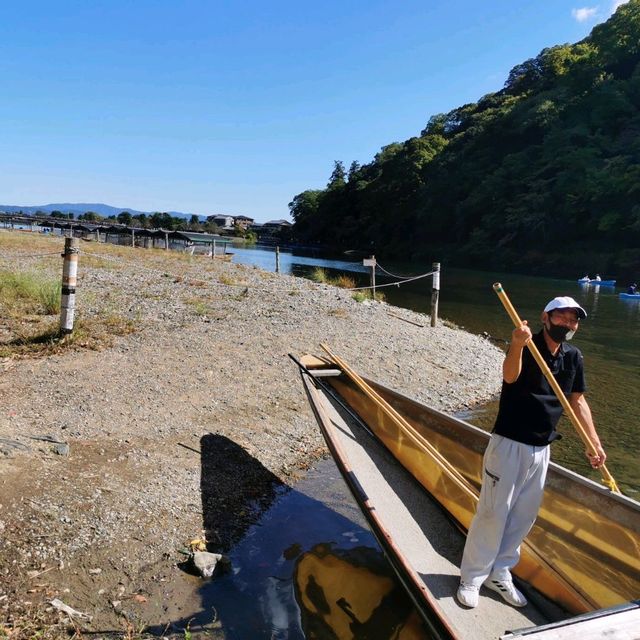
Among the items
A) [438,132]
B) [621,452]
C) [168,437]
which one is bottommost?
[621,452]

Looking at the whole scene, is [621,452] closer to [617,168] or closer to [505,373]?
[505,373]

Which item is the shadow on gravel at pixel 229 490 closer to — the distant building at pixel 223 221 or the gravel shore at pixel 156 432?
the gravel shore at pixel 156 432

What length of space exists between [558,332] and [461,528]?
2.20 m

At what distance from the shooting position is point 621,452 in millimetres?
7828

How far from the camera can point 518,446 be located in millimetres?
3309

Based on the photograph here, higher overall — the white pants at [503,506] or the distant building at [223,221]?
the distant building at [223,221]

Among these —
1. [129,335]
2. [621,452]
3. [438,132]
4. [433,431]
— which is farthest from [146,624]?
[438,132]

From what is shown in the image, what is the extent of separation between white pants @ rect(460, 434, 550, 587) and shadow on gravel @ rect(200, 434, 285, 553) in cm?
221

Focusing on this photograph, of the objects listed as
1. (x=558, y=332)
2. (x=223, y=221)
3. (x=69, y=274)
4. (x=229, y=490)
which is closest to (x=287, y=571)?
(x=229, y=490)

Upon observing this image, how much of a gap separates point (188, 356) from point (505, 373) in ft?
19.8

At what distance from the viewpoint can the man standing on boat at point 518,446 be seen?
3.30 metres

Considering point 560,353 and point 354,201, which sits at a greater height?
point 354,201

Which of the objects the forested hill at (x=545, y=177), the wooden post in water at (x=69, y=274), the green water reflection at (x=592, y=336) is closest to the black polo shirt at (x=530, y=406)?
the green water reflection at (x=592, y=336)

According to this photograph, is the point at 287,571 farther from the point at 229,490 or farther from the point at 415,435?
the point at 415,435
